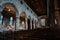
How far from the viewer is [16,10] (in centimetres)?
1184

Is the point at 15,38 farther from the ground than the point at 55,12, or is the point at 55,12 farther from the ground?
the point at 55,12

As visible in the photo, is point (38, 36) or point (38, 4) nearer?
point (38, 36)

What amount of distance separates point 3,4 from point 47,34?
9536 millimetres

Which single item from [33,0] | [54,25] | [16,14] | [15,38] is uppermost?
[33,0]

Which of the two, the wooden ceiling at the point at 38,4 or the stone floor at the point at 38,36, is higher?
the wooden ceiling at the point at 38,4

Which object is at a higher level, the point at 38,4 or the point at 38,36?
the point at 38,4

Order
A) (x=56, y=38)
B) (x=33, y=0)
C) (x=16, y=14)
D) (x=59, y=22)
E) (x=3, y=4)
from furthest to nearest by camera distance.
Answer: (x=33, y=0) < (x=16, y=14) < (x=3, y=4) < (x=59, y=22) < (x=56, y=38)

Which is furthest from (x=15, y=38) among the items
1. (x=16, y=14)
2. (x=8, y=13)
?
(x=8, y=13)

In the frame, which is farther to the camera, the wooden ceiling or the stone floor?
the wooden ceiling

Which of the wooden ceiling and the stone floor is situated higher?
the wooden ceiling

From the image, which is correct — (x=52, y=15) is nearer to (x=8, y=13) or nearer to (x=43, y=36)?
(x=43, y=36)

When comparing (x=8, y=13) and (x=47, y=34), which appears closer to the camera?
(x=47, y=34)

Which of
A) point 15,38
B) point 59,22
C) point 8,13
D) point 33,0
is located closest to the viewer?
point 59,22

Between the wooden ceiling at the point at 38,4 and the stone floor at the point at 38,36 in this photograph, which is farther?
the wooden ceiling at the point at 38,4
